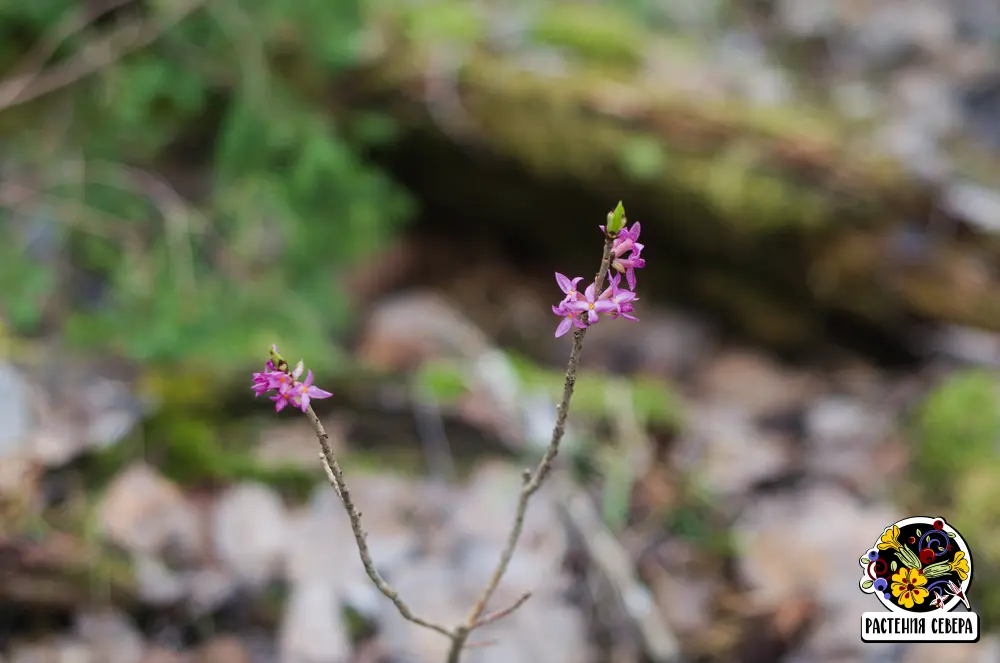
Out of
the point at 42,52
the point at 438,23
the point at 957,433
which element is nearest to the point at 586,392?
the point at 957,433

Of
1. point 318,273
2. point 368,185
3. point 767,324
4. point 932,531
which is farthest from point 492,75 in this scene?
point 932,531

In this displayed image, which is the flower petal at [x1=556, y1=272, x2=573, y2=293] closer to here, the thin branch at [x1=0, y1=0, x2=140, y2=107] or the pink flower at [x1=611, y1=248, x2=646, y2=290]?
the pink flower at [x1=611, y1=248, x2=646, y2=290]

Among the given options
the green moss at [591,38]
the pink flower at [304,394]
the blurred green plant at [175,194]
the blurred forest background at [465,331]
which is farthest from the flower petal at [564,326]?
the green moss at [591,38]

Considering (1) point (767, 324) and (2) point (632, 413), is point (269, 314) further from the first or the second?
(1) point (767, 324)

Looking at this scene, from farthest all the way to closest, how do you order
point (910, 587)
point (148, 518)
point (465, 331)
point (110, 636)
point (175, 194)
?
point (465, 331) < point (175, 194) < point (148, 518) < point (110, 636) < point (910, 587)

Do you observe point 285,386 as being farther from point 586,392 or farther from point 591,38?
point 591,38

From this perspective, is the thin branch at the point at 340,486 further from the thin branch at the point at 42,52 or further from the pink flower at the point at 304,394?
the thin branch at the point at 42,52
